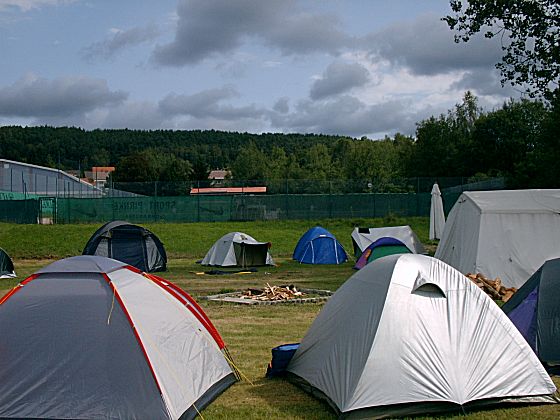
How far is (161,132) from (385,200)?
86.3m

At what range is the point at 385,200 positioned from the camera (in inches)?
1629

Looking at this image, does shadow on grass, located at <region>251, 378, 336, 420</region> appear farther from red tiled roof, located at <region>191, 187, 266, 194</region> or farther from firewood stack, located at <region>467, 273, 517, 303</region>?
red tiled roof, located at <region>191, 187, 266, 194</region>

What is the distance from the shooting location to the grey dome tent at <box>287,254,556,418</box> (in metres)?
7.32

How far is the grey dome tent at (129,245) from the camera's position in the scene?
901 inches

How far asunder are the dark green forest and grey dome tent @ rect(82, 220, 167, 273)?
1341 centimetres

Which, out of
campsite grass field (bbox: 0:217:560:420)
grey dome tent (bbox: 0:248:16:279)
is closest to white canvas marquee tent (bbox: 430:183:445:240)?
campsite grass field (bbox: 0:217:560:420)

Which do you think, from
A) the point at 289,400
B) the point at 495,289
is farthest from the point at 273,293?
the point at 289,400

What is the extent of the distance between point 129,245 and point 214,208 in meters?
17.0

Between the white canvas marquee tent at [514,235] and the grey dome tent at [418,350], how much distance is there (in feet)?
32.7

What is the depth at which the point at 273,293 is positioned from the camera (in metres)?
17.0

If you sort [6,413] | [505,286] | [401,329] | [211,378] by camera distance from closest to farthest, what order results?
1. [6,413]
2. [401,329]
3. [211,378]
4. [505,286]

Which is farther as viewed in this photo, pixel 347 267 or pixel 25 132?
pixel 25 132

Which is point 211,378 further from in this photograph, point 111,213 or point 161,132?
point 161,132

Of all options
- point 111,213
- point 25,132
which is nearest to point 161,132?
point 25,132
